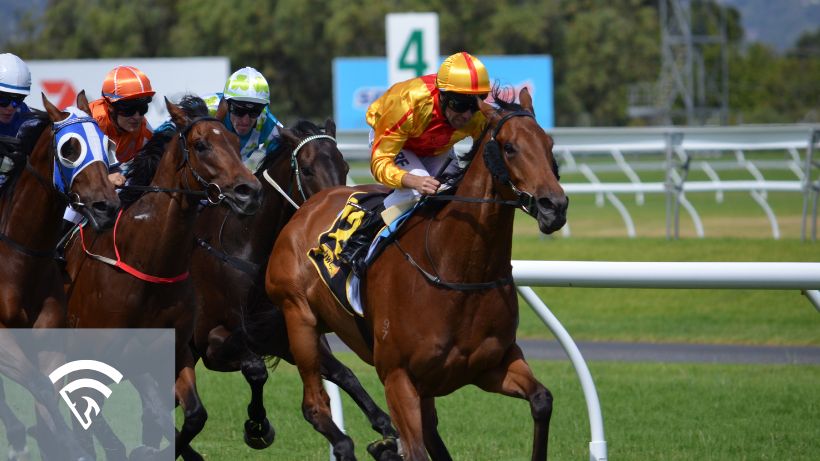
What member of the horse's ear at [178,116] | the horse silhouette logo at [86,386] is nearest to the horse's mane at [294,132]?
the horse's ear at [178,116]

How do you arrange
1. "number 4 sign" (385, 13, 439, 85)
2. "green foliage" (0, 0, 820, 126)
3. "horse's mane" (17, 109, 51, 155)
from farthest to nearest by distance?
"green foliage" (0, 0, 820, 126) < "number 4 sign" (385, 13, 439, 85) < "horse's mane" (17, 109, 51, 155)

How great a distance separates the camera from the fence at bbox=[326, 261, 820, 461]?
15.8ft

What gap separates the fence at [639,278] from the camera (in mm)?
4816

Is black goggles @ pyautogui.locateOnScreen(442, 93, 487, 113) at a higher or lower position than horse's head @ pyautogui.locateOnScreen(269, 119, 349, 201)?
higher

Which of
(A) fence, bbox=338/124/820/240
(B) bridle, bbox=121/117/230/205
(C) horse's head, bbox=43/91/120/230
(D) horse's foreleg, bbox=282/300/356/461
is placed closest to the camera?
(C) horse's head, bbox=43/91/120/230

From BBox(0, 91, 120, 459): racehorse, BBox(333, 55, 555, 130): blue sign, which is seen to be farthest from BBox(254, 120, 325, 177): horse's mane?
BBox(333, 55, 555, 130): blue sign

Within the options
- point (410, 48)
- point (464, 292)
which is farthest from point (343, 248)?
point (410, 48)

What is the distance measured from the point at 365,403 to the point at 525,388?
111cm

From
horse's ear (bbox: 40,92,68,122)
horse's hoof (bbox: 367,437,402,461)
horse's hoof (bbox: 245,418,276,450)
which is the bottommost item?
horse's hoof (bbox: 245,418,276,450)

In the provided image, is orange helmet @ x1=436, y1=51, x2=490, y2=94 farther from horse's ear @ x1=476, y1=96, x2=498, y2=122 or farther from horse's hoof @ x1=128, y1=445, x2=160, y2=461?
horse's hoof @ x1=128, y1=445, x2=160, y2=461

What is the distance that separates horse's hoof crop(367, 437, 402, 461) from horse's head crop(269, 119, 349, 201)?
146 centimetres

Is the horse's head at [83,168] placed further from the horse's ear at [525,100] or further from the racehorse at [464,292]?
the horse's ear at [525,100]

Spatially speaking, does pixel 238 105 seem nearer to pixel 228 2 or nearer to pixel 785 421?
pixel 785 421

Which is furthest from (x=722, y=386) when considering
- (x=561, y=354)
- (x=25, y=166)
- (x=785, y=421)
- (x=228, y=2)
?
(x=228, y=2)
